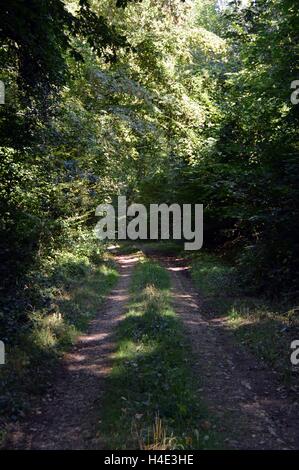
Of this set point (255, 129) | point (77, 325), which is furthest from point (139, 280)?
point (255, 129)

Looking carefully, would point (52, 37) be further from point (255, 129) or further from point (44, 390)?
point (255, 129)

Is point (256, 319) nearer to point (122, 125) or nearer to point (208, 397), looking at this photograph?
point (208, 397)

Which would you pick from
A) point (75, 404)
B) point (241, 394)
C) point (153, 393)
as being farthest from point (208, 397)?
point (75, 404)

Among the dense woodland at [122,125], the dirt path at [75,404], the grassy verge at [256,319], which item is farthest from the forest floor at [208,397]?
the dense woodland at [122,125]

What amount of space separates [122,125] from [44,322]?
9194 millimetres

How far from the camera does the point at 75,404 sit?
729 cm

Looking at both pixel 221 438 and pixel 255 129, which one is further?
pixel 255 129

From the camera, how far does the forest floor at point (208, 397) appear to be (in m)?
6.08

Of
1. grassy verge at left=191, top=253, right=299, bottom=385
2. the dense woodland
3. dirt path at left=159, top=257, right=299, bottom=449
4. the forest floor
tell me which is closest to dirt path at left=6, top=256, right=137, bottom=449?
the forest floor

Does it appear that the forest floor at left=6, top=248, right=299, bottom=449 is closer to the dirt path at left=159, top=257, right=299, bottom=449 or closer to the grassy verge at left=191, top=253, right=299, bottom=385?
the dirt path at left=159, top=257, right=299, bottom=449

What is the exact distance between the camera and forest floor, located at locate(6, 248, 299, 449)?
19.9 ft
